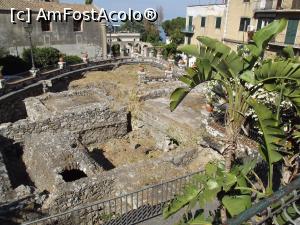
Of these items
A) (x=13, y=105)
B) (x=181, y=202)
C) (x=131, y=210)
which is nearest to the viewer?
(x=181, y=202)

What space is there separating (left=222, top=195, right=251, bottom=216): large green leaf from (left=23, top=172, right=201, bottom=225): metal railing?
3833mm

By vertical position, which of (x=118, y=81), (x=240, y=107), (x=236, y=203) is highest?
(x=240, y=107)

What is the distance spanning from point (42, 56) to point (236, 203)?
32505mm

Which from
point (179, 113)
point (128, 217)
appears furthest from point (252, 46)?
point (179, 113)

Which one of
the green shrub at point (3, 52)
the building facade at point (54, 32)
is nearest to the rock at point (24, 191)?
the green shrub at point (3, 52)

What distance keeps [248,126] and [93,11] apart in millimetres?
33108

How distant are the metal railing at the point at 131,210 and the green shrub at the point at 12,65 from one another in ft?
82.5

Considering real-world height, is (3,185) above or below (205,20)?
below

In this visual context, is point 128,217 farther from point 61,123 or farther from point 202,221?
point 61,123

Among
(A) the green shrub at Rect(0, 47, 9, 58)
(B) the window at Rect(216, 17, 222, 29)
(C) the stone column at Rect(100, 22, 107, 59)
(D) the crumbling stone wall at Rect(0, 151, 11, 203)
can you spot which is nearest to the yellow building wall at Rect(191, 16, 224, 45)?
(B) the window at Rect(216, 17, 222, 29)

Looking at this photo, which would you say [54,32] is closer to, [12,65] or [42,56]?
[42,56]

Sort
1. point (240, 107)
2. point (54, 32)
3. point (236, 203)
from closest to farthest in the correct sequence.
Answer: point (236, 203) → point (240, 107) → point (54, 32)

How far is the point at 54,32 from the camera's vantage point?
37094mm

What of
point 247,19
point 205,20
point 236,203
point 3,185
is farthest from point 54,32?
point 236,203
